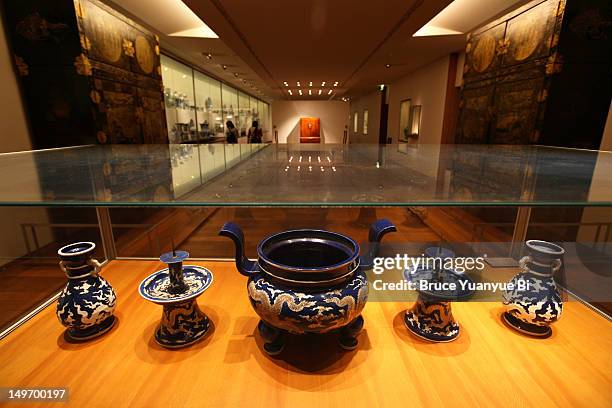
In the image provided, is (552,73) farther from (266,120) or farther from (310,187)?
(266,120)

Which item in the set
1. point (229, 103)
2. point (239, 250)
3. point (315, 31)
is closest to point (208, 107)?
point (229, 103)

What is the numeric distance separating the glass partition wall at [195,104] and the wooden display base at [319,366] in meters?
3.71

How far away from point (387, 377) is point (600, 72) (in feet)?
7.67

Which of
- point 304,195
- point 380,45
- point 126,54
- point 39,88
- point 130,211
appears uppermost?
point 380,45

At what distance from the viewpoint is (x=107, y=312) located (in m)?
0.68

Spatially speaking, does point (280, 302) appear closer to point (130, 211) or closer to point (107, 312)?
point (107, 312)

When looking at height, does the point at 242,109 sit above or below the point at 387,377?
above

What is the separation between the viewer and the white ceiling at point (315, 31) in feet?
6.81

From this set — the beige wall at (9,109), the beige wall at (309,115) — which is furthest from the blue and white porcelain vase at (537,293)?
the beige wall at (309,115)

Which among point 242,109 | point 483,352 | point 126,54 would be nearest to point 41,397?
point 483,352

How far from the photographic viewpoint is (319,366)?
590mm

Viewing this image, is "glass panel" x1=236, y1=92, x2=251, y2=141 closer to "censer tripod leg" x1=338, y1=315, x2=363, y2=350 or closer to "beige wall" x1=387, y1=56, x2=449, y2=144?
"beige wall" x1=387, y1=56, x2=449, y2=144

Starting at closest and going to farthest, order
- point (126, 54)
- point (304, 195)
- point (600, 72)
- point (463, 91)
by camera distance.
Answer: point (304, 195) < point (600, 72) < point (126, 54) < point (463, 91)

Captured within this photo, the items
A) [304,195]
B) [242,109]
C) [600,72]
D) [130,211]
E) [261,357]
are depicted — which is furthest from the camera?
[242,109]
